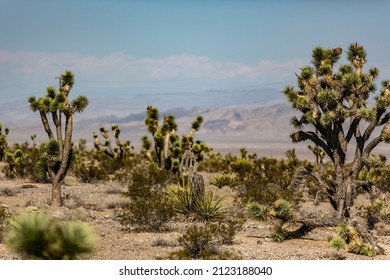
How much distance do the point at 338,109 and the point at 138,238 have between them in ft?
17.2

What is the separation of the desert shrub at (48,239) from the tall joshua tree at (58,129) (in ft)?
27.7

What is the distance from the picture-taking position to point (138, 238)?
12.5 metres

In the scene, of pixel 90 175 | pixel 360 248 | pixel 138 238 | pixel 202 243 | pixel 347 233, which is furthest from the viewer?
pixel 90 175

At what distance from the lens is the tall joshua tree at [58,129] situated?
16312 mm

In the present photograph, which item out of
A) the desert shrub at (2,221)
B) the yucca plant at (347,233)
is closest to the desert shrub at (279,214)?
the yucca plant at (347,233)

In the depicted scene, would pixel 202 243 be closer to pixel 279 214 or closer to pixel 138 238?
pixel 138 238

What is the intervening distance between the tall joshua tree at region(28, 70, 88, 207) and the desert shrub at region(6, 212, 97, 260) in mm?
8434

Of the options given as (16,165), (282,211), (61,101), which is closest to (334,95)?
(282,211)

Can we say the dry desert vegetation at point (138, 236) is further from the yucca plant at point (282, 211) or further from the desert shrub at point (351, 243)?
the yucca plant at point (282, 211)

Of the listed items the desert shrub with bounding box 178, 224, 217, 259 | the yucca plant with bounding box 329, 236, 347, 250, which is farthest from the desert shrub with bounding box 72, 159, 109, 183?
the yucca plant with bounding box 329, 236, 347, 250

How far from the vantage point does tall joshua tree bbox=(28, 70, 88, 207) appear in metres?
16.3
